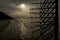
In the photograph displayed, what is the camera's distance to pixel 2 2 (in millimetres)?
3463

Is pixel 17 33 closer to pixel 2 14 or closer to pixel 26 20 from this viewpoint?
→ pixel 26 20

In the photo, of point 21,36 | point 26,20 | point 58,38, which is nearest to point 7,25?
point 26,20

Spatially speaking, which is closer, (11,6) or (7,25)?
(7,25)

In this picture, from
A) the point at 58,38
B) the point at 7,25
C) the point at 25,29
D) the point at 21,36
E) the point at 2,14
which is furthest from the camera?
the point at 2,14

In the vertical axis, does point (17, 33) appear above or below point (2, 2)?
below

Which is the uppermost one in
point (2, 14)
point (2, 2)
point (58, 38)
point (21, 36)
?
point (2, 2)

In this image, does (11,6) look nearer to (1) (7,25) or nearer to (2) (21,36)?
(1) (7,25)

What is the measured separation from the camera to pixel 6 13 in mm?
3389

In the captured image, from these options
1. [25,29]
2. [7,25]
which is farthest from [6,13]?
[25,29]

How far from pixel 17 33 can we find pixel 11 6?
90 centimetres

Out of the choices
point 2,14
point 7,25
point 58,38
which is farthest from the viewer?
point 2,14

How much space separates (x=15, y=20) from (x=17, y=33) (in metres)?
0.59

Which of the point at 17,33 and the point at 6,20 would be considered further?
the point at 6,20

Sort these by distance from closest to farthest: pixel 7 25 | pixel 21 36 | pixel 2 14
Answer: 1. pixel 21 36
2. pixel 7 25
3. pixel 2 14
